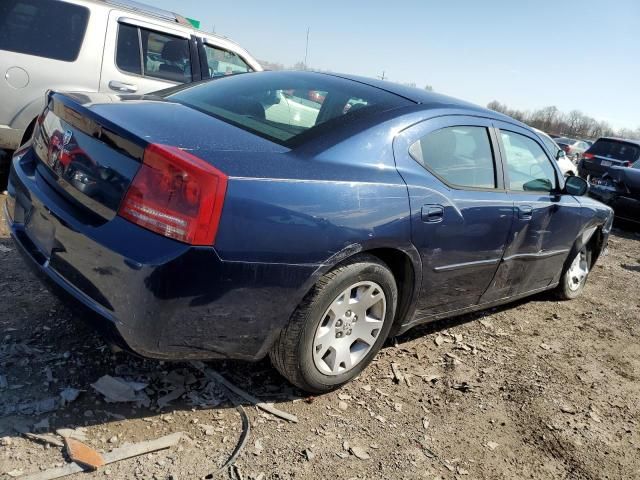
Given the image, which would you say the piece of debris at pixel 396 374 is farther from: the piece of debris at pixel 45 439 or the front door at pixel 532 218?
the piece of debris at pixel 45 439

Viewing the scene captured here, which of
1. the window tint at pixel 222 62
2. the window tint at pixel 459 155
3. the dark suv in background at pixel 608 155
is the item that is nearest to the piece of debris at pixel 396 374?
the window tint at pixel 459 155

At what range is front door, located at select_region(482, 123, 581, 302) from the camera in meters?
3.56

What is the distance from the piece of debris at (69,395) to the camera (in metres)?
2.40

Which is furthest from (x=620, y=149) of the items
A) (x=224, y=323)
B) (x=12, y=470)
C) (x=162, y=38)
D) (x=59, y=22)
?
(x=12, y=470)

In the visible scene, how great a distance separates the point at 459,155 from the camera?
3.16 m

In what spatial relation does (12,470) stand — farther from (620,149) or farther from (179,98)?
(620,149)

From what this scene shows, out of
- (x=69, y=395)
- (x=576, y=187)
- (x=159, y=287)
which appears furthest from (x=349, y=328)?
(x=576, y=187)

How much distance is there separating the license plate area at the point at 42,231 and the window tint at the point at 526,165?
2.72m

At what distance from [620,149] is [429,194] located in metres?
10.9

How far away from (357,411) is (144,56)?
4265mm

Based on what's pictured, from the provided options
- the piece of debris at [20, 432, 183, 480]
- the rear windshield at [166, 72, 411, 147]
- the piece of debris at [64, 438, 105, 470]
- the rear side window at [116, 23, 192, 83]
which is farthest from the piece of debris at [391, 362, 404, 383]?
the rear side window at [116, 23, 192, 83]

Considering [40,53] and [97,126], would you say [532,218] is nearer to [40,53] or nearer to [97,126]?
[97,126]

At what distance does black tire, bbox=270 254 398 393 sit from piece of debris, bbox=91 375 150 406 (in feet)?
2.13

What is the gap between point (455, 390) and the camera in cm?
312
